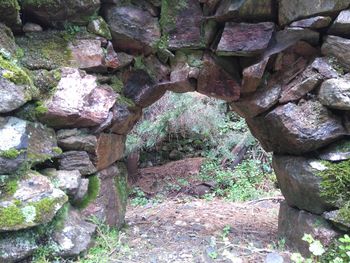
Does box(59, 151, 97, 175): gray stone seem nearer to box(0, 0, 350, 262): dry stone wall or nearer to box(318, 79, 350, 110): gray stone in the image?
box(0, 0, 350, 262): dry stone wall

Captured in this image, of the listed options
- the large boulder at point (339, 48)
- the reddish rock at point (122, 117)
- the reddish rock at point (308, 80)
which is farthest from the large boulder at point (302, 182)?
the reddish rock at point (122, 117)

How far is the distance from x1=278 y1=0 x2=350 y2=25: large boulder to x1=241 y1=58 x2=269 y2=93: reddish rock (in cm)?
42

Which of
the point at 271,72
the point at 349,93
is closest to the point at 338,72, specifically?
the point at 349,93

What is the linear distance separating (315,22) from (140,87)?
189 centimetres

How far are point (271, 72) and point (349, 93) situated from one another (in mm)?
779

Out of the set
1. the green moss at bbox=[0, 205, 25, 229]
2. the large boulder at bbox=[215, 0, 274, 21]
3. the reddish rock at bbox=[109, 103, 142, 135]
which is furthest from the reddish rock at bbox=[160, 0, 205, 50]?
the green moss at bbox=[0, 205, 25, 229]

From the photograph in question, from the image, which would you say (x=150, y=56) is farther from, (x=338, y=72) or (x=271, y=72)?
(x=338, y=72)

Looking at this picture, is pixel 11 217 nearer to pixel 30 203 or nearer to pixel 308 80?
pixel 30 203

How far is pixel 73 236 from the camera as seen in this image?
302 cm

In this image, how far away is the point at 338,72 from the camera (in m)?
3.17

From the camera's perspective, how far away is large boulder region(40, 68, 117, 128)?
3.17 metres

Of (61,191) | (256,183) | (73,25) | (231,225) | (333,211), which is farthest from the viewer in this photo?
(256,183)

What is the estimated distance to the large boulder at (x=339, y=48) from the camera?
123 inches

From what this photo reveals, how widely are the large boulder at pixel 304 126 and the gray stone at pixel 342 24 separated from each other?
65cm
